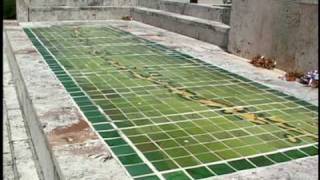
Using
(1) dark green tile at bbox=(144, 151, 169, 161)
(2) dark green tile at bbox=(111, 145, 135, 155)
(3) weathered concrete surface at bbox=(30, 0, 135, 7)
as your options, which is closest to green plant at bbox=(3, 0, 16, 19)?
(3) weathered concrete surface at bbox=(30, 0, 135, 7)

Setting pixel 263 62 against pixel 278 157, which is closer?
pixel 278 157

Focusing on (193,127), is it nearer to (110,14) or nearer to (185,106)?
(185,106)

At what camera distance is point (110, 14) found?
14211 millimetres

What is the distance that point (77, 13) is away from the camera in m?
13.9

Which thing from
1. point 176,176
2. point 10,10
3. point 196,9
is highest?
point 196,9

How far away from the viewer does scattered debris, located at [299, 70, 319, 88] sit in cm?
594

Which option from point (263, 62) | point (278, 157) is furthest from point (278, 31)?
point (278, 157)

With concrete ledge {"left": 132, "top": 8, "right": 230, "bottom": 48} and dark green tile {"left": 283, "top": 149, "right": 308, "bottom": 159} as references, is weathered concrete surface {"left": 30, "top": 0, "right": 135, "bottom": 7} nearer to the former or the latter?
concrete ledge {"left": 132, "top": 8, "right": 230, "bottom": 48}

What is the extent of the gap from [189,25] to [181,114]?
6.21 m

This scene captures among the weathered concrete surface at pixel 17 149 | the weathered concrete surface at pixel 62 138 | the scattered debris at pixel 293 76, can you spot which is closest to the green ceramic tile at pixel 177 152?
the weathered concrete surface at pixel 62 138

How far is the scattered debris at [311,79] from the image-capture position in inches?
234

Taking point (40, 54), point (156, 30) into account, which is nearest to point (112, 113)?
point (40, 54)

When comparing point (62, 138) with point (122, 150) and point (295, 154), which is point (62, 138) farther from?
point (295, 154)

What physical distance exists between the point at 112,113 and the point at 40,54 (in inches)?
139
